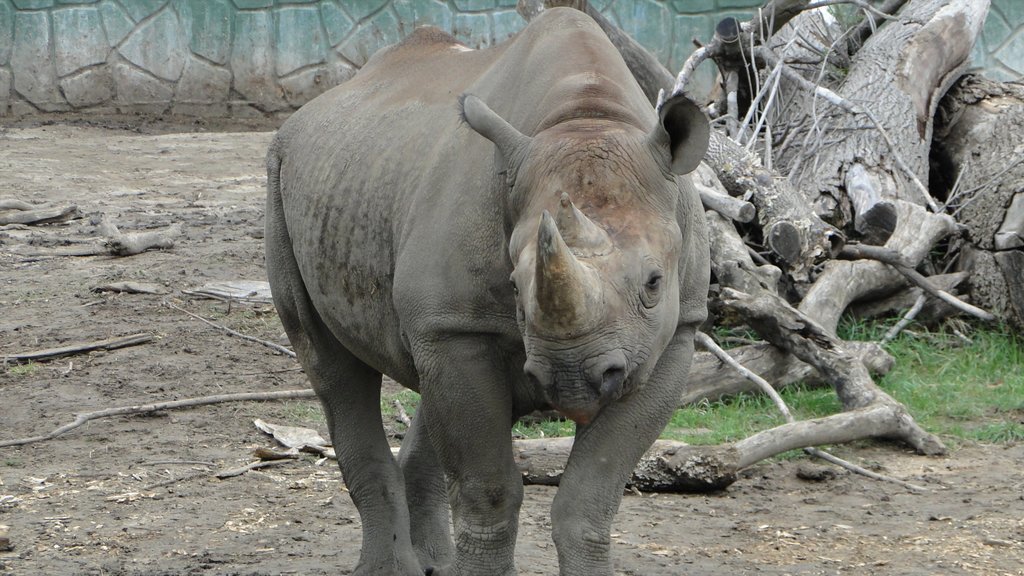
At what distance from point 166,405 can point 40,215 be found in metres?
Answer: 4.46

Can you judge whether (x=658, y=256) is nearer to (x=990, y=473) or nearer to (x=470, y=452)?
(x=470, y=452)

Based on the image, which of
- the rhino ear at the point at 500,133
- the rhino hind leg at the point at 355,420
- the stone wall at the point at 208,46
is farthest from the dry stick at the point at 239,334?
the stone wall at the point at 208,46

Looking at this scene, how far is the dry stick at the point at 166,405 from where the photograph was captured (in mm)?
6688

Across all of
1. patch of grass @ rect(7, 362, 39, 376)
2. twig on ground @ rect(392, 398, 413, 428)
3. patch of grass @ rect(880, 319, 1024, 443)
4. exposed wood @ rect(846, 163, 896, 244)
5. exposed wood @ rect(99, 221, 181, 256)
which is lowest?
exposed wood @ rect(99, 221, 181, 256)

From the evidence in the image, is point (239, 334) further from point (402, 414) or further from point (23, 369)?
point (402, 414)

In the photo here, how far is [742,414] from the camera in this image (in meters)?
6.83

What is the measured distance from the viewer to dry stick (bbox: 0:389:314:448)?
669 centimetres


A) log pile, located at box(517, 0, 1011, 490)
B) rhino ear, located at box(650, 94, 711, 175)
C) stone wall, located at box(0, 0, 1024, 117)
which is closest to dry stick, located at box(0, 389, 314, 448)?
log pile, located at box(517, 0, 1011, 490)

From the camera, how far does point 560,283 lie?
2.89 m

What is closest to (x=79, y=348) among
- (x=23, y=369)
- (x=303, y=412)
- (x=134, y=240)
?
(x=23, y=369)

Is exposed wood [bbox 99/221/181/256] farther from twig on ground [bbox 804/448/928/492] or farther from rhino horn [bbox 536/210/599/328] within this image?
rhino horn [bbox 536/210/599/328]

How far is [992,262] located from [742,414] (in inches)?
73.5

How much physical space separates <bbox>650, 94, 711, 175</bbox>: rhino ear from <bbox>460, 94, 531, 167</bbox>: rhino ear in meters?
0.33

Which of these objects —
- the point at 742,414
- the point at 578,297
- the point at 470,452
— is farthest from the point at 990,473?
the point at 578,297
